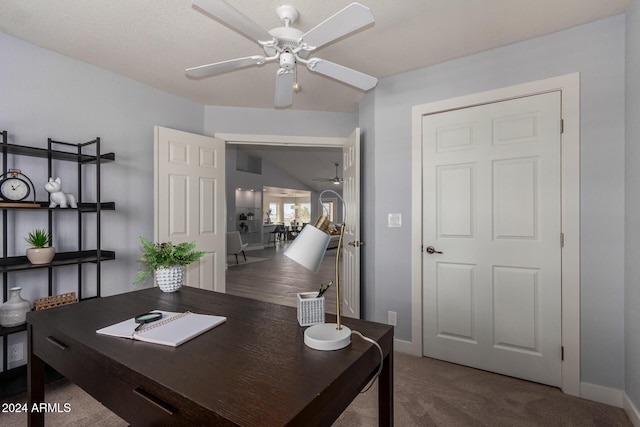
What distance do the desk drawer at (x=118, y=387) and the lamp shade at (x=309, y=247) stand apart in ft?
1.48

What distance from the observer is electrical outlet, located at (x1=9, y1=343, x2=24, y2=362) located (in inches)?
84.1

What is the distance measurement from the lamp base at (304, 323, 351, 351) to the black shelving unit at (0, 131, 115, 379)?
6.58ft

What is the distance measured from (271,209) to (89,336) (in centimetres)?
1443

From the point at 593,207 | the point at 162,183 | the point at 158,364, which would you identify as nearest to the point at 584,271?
the point at 593,207

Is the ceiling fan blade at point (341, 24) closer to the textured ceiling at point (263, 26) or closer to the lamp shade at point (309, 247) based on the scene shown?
the textured ceiling at point (263, 26)

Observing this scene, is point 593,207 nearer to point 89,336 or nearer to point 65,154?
point 89,336

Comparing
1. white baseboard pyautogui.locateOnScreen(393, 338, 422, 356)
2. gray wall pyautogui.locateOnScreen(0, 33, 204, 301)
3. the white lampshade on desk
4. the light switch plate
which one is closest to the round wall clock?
gray wall pyautogui.locateOnScreen(0, 33, 204, 301)

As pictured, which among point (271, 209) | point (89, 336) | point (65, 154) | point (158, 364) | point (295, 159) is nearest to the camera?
point (158, 364)

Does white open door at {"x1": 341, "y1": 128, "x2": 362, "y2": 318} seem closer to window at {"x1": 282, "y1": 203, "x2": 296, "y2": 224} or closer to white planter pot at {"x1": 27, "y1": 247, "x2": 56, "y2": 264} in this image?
white planter pot at {"x1": 27, "y1": 247, "x2": 56, "y2": 264}

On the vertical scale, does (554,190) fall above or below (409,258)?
above

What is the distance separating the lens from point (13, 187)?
2.03 metres

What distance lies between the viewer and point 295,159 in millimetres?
10484

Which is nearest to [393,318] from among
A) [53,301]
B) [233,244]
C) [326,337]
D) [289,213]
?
[326,337]

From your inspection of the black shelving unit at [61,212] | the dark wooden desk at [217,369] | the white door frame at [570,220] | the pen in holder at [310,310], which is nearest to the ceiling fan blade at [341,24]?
the pen in holder at [310,310]
